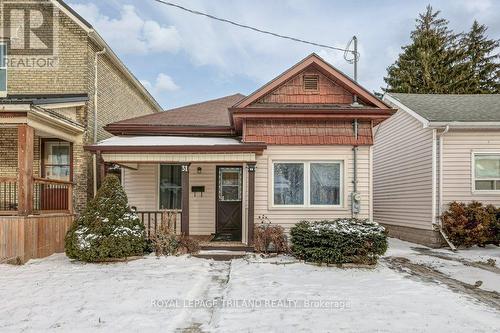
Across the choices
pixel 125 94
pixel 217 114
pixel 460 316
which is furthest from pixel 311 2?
pixel 460 316

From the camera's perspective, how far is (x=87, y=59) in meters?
11.2

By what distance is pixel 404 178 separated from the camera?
1282cm

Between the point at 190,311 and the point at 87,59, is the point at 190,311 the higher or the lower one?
the lower one

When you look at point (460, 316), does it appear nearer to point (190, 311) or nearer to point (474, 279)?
point (474, 279)

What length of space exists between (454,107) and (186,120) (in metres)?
9.31

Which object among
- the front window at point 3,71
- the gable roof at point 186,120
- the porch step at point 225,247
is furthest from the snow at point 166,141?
the front window at point 3,71

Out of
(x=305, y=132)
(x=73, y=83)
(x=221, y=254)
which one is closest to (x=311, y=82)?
(x=305, y=132)

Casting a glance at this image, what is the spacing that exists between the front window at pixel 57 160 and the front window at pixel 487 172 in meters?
12.5

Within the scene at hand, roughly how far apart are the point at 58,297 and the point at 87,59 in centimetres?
795

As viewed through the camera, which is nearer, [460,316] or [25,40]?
[460,316]

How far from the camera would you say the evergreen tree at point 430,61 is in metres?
27.7

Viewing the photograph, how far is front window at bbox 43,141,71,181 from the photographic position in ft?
35.9

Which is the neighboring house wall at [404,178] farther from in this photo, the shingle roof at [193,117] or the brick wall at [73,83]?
the brick wall at [73,83]

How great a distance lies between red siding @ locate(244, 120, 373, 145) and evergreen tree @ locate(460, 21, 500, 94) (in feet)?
81.6
